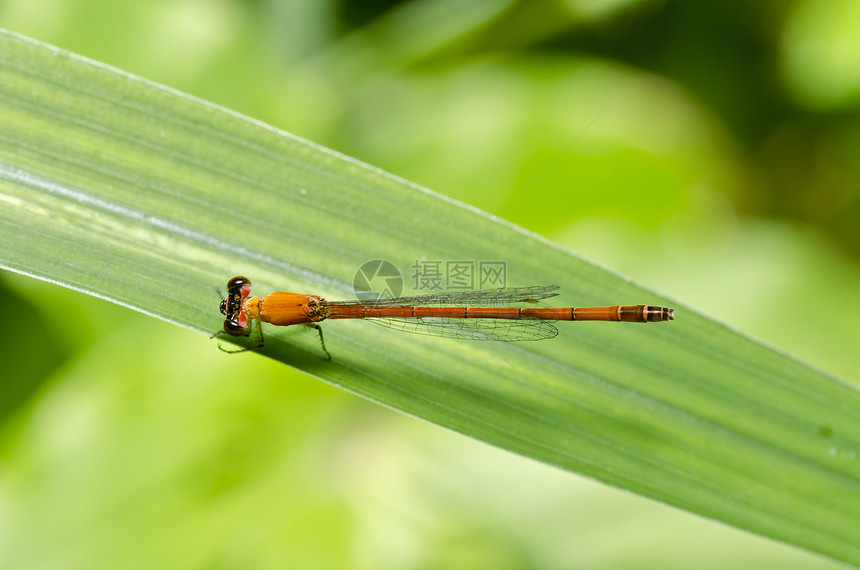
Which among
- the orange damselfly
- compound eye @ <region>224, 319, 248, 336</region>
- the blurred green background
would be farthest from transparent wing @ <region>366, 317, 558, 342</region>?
the blurred green background

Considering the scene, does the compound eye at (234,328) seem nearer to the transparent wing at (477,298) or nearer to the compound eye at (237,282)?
the compound eye at (237,282)

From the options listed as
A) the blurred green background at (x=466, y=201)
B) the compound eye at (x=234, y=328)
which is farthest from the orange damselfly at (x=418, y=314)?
the blurred green background at (x=466, y=201)

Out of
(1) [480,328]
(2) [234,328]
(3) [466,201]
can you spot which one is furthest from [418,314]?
(3) [466,201]

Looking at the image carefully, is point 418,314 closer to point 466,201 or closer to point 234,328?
point 234,328

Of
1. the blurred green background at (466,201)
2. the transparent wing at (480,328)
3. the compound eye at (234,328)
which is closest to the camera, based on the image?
the compound eye at (234,328)

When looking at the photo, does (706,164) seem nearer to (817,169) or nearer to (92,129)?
(817,169)

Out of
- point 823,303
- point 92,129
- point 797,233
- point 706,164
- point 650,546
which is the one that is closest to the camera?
point 92,129

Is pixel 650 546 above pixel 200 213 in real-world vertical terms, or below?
below

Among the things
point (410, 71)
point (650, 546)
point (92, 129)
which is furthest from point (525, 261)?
point (410, 71)
